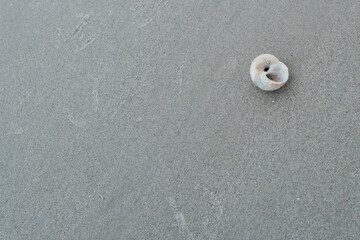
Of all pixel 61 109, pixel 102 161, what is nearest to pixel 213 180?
pixel 102 161

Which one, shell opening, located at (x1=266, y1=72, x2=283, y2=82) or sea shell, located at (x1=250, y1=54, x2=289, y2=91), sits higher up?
sea shell, located at (x1=250, y1=54, x2=289, y2=91)

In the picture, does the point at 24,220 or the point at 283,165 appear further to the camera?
the point at 24,220

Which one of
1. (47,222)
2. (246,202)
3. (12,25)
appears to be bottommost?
(246,202)

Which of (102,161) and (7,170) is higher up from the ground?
(7,170)

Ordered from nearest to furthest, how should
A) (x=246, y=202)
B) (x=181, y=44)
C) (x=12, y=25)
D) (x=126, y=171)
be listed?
(x=246, y=202) < (x=126, y=171) < (x=181, y=44) < (x=12, y=25)

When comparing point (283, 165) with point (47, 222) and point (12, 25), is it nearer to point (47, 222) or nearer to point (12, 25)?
point (47, 222)

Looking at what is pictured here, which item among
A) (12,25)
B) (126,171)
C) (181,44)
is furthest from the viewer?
(12,25)

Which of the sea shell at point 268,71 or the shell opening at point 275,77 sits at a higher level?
the sea shell at point 268,71
